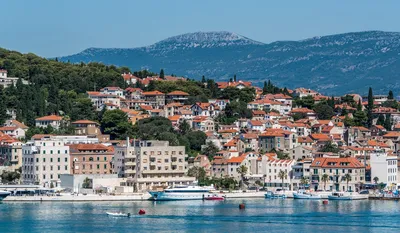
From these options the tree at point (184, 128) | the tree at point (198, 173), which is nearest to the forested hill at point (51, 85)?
the tree at point (184, 128)

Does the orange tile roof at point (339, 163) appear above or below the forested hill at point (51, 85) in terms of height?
below

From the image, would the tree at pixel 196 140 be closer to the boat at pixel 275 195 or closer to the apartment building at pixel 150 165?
the apartment building at pixel 150 165

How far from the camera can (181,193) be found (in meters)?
72.8

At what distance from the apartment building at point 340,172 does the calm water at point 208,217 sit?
5.85 metres

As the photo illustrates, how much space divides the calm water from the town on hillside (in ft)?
21.7

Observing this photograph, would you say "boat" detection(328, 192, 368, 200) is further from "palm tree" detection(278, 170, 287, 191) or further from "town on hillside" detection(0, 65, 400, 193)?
"palm tree" detection(278, 170, 287, 191)

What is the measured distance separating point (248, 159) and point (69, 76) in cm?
3366

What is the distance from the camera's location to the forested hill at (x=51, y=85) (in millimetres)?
96375

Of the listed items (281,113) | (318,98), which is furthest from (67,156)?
(318,98)

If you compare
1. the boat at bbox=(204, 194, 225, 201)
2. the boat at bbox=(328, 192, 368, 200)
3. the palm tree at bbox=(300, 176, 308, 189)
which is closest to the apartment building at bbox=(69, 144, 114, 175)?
the boat at bbox=(204, 194, 225, 201)

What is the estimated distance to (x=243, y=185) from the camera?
8056 cm

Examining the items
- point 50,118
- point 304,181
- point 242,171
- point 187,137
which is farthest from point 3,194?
point 187,137

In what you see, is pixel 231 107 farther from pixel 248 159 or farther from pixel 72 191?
pixel 72 191

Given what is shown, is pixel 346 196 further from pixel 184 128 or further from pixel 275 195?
pixel 184 128
